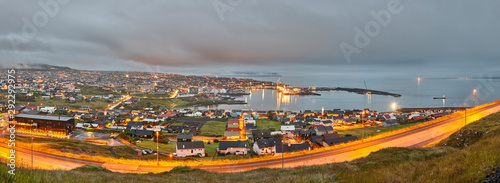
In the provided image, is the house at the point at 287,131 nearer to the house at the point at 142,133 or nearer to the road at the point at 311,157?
the road at the point at 311,157

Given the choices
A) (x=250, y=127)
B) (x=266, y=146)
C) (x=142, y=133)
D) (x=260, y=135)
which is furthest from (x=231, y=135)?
(x=142, y=133)

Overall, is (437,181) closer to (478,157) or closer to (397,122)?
(478,157)

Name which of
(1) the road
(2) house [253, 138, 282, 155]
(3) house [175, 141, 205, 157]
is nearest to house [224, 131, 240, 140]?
(2) house [253, 138, 282, 155]

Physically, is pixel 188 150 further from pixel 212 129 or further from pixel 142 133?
pixel 212 129

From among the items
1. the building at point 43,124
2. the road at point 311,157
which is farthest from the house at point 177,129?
the road at point 311,157

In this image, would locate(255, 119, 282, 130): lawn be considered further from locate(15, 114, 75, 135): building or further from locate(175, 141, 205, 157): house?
locate(15, 114, 75, 135): building

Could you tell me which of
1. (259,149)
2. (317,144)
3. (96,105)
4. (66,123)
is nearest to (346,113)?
(317,144)
